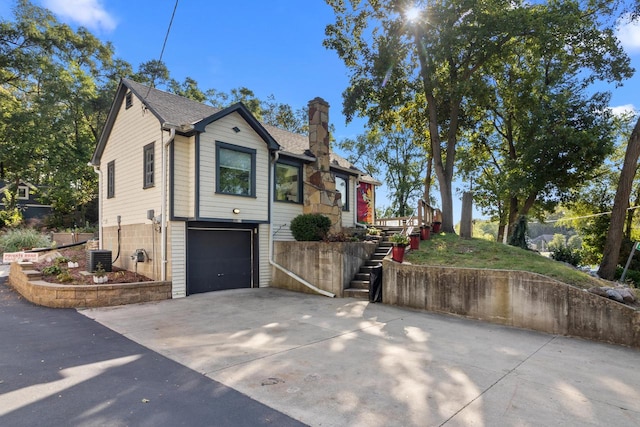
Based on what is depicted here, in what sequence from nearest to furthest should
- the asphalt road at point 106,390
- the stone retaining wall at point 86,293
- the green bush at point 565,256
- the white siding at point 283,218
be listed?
1. the asphalt road at point 106,390
2. the stone retaining wall at point 86,293
3. the white siding at point 283,218
4. the green bush at point 565,256

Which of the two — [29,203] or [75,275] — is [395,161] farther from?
[29,203]

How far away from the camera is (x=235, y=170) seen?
9891mm

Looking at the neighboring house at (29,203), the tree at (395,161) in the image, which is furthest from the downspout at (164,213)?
the neighboring house at (29,203)

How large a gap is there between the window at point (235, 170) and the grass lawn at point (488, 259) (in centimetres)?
508

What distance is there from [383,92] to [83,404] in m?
15.0

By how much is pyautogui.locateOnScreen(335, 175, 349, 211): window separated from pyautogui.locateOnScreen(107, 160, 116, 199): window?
800cm

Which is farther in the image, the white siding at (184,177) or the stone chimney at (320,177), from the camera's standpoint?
the stone chimney at (320,177)

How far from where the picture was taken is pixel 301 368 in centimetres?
409

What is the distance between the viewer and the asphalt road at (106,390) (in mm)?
2875

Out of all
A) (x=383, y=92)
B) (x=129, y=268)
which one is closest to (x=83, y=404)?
(x=129, y=268)

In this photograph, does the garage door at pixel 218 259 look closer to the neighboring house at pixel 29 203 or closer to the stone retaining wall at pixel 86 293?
the stone retaining wall at pixel 86 293

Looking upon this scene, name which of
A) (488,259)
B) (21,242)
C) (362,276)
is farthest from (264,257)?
(21,242)

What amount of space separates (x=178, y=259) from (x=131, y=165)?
3875mm

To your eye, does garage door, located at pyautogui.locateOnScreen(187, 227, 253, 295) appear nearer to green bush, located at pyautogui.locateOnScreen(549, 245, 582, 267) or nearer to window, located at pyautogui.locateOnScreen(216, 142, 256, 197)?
window, located at pyautogui.locateOnScreen(216, 142, 256, 197)
